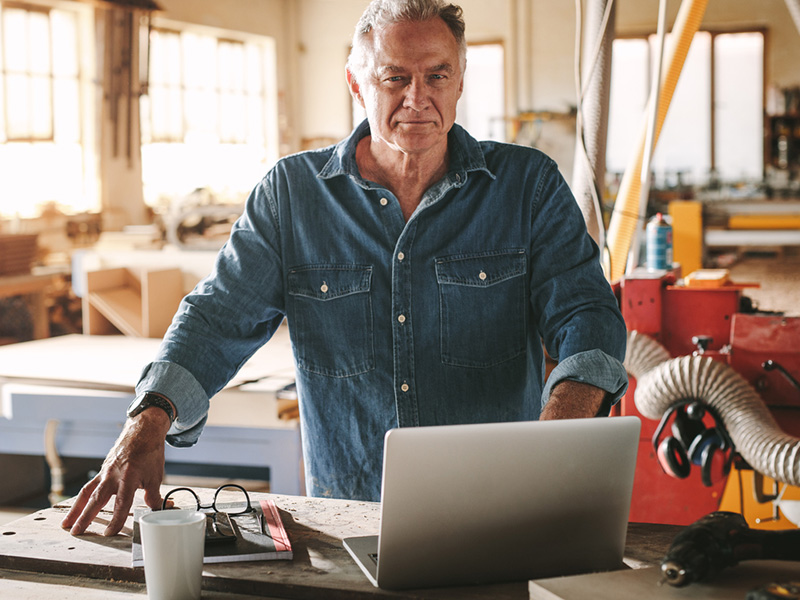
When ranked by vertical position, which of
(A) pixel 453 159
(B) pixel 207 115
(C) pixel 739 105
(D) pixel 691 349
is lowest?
(D) pixel 691 349

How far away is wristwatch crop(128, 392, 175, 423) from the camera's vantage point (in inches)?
52.9

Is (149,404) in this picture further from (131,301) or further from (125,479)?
(131,301)

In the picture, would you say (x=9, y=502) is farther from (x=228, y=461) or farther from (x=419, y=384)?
(x=419, y=384)

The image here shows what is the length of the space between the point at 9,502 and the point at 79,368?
0.85 metres

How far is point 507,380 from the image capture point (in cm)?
163

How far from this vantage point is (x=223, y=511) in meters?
1.31

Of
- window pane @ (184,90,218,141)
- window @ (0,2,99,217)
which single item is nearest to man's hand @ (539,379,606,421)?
window @ (0,2,99,217)

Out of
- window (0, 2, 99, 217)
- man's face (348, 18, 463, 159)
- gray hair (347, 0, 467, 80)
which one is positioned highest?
window (0, 2, 99, 217)

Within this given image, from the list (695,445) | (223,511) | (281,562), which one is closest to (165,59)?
(695,445)

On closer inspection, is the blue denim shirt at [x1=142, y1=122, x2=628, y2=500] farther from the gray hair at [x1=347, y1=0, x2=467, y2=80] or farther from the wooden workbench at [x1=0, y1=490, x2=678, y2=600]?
the wooden workbench at [x1=0, y1=490, x2=678, y2=600]

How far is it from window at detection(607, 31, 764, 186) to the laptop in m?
10.2

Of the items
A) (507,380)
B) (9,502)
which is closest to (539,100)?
(9,502)

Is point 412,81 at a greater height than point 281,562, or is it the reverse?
point 412,81

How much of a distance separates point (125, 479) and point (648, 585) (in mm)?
748
